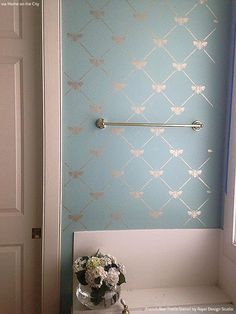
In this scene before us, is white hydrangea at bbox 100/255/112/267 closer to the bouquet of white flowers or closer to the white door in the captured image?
the bouquet of white flowers

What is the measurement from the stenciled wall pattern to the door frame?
0.14 ft

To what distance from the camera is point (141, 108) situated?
1565 mm

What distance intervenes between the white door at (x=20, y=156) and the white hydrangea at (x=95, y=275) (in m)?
0.36

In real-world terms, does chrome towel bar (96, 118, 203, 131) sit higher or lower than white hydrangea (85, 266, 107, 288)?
higher

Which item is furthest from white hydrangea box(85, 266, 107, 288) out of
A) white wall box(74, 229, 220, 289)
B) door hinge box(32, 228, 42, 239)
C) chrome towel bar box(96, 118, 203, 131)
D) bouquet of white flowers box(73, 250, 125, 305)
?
chrome towel bar box(96, 118, 203, 131)

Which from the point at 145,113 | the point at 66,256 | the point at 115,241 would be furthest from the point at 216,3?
the point at 66,256

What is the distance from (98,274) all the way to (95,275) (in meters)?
0.02

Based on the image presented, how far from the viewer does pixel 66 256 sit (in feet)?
5.12

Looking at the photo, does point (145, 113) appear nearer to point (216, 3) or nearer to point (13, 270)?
point (216, 3)

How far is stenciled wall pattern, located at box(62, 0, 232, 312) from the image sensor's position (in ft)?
4.93

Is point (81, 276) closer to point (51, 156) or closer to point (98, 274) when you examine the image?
point (98, 274)

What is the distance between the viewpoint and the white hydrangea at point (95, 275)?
136 centimetres

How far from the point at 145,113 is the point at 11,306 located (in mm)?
1254

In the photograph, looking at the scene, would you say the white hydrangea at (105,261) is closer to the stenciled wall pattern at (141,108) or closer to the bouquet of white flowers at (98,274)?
the bouquet of white flowers at (98,274)
